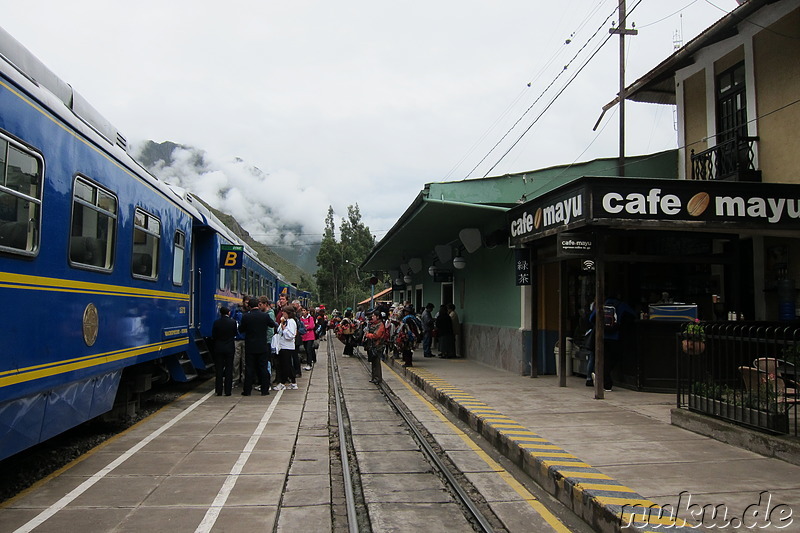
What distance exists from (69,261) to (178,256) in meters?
4.66

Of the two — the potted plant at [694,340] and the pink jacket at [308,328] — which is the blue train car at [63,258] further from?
the pink jacket at [308,328]

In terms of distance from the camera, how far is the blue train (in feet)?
16.0

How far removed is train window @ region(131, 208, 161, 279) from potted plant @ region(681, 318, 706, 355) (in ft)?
22.3

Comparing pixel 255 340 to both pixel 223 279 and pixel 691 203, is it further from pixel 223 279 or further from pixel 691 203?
pixel 691 203

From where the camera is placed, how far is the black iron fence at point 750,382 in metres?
6.60

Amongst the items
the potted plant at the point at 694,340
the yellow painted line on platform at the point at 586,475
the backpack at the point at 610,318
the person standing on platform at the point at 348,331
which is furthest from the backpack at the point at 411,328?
the yellow painted line on platform at the point at 586,475

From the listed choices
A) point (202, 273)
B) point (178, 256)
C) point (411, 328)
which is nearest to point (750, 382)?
point (178, 256)

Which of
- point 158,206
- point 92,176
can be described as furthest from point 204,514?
point 158,206

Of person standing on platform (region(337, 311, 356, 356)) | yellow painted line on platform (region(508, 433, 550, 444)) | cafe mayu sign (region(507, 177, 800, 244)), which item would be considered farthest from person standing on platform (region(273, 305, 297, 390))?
person standing on platform (region(337, 311, 356, 356))

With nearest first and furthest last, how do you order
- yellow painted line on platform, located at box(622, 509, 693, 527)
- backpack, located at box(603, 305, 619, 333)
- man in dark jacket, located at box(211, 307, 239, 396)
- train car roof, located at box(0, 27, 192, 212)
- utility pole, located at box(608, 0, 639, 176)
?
yellow painted line on platform, located at box(622, 509, 693, 527) < train car roof, located at box(0, 27, 192, 212) < backpack, located at box(603, 305, 619, 333) < man in dark jacket, located at box(211, 307, 239, 396) < utility pole, located at box(608, 0, 639, 176)

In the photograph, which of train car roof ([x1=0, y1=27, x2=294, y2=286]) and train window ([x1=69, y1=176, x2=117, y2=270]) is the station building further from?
train window ([x1=69, y1=176, x2=117, y2=270])

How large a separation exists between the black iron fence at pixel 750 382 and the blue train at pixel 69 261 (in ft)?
22.0

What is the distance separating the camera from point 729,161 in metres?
12.2

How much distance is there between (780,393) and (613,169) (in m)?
10.6
